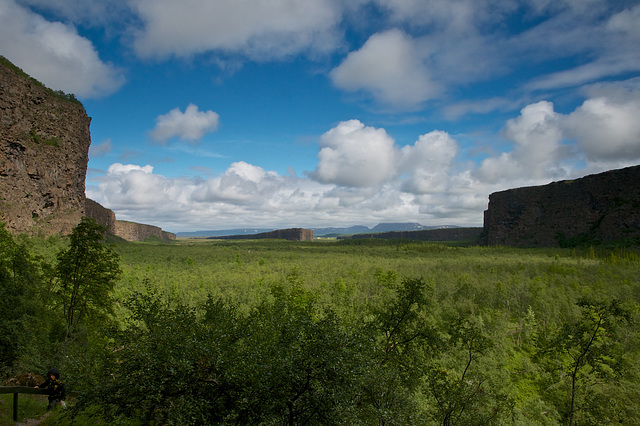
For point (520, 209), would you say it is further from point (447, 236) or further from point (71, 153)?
point (71, 153)

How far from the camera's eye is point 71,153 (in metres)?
38.9

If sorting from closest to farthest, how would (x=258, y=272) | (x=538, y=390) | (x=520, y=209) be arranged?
(x=538, y=390) → (x=258, y=272) → (x=520, y=209)

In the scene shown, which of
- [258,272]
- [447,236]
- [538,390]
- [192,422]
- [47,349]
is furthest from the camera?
[447,236]

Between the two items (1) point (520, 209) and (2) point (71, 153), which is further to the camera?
(1) point (520, 209)

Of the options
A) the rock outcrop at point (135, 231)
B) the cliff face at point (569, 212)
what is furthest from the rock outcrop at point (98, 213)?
the cliff face at point (569, 212)

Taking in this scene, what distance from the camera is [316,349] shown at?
21.7ft

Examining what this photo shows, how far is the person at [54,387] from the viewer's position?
30.3 feet

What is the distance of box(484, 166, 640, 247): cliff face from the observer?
54.0 meters

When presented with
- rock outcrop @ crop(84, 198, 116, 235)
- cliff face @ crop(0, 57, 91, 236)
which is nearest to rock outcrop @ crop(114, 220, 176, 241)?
rock outcrop @ crop(84, 198, 116, 235)

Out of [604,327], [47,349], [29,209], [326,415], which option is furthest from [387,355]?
[29,209]

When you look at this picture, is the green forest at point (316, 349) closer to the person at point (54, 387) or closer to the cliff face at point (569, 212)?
the person at point (54, 387)

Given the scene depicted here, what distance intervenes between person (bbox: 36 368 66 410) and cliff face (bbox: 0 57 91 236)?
77.8 ft

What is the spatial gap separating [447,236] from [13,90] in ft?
378

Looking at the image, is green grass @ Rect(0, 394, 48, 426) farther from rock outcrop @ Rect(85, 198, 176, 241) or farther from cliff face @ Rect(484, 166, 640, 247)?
cliff face @ Rect(484, 166, 640, 247)
